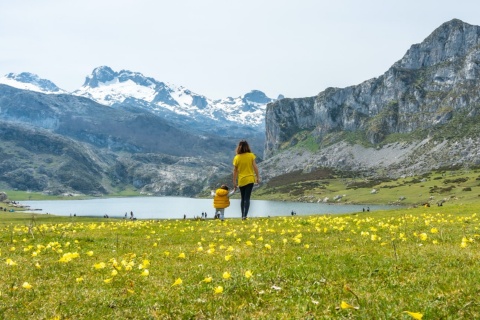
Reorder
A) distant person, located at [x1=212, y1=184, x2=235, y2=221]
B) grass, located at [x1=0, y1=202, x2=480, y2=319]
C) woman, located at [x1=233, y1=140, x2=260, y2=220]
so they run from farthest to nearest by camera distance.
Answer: distant person, located at [x1=212, y1=184, x2=235, y2=221] < woman, located at [x1=233, y1=140, x2=260, y2=220] < grass, located at [x1=0, y1=202, x2=480, y2=319]

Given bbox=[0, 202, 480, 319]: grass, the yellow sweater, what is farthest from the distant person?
bbox=[0, 202, 480, 319]: grass

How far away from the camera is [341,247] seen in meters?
13.2

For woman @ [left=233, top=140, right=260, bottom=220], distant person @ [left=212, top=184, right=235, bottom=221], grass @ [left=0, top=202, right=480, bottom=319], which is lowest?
grass @ [left=0, top=202, right=480, bottom=319]

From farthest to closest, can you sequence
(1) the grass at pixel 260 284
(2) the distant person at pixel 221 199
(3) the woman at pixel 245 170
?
(2) the distant person at pixel 221 199 → (3) the woman at pixel 245 170 → (1) the grass at pixel 260 284

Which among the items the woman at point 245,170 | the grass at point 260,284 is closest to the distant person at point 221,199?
the woman at point 245,170

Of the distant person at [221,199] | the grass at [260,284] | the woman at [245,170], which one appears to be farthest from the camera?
the distant person at [221,199]

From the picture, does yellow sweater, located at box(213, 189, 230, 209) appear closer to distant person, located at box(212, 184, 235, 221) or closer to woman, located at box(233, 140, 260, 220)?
distant person, located at box(212, 184, 235, 221)

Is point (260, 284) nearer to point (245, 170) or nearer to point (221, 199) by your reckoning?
point (245, 170)

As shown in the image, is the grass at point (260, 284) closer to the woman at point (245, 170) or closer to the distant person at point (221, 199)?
the woman at point (245, 170)

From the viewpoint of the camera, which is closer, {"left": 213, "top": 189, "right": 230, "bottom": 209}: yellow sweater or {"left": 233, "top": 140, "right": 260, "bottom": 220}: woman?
{"left": 233, "top": 140, "right": 260, "bottom": 220}: woman

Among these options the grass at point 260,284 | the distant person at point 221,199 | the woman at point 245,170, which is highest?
the woman at point 245,170

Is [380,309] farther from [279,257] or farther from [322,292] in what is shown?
[279,257]

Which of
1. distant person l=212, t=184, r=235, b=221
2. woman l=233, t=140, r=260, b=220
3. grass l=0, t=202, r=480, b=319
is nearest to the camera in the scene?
grass l=0, t=202, r=480, b=319

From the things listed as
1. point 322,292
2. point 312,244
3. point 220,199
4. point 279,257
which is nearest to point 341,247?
point 312,244
